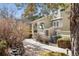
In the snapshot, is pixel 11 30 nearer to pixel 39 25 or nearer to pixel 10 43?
pixel 10 43

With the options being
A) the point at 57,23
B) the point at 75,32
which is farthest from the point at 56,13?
the point at 75,32

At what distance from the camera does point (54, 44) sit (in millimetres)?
1179

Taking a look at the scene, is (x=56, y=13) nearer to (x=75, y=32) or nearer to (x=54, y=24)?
(x=54, y=24)

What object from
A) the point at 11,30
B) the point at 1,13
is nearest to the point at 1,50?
the point at 11,30

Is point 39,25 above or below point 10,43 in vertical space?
above

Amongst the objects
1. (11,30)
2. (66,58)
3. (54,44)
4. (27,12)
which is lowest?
(66,58)

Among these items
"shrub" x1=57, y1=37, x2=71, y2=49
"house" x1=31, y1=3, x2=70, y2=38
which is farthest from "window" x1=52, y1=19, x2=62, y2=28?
"shrub" x1=57, y1=37, x2=71, y2=49

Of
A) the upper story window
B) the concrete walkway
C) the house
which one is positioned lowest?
the concrete walkway

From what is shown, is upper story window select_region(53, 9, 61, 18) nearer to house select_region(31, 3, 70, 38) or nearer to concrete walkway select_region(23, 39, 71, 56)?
house select_region(31, 3, 70, 38)

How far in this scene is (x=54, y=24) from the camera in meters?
1.19

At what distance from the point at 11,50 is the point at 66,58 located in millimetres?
455

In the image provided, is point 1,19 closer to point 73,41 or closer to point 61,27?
point 61,27

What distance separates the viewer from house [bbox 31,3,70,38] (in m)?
1.18

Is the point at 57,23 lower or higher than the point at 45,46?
higher
